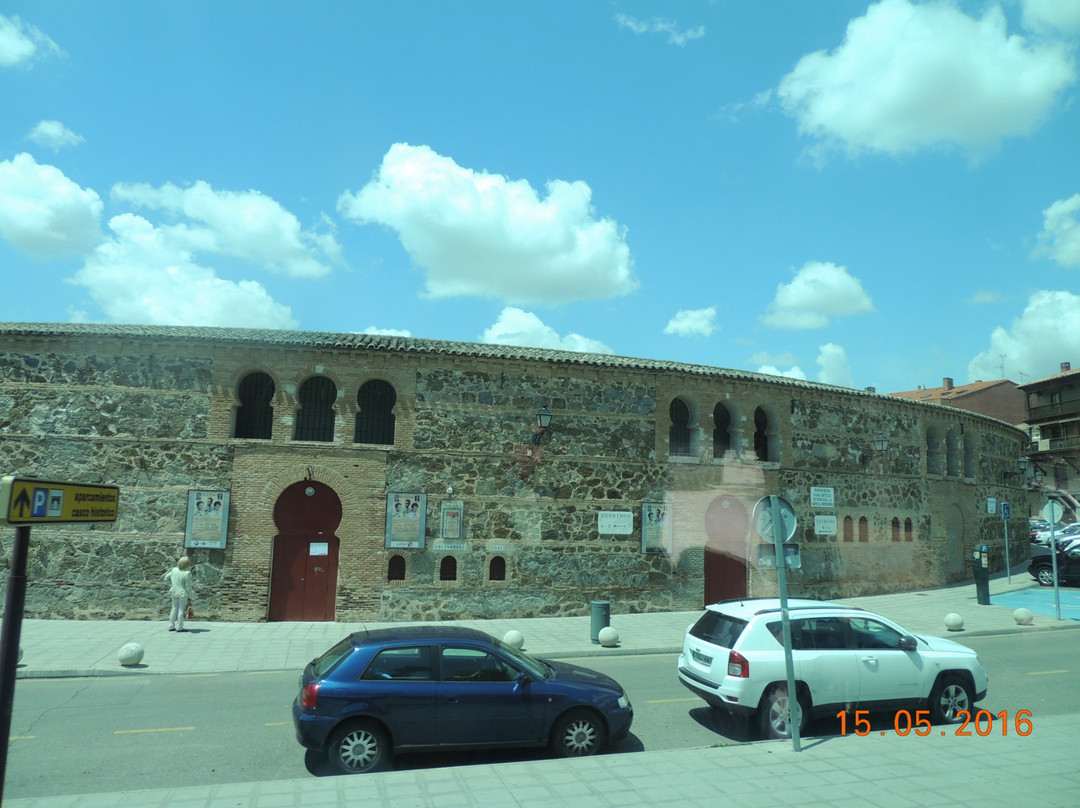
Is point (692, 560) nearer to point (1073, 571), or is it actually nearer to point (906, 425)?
point (906, 425)

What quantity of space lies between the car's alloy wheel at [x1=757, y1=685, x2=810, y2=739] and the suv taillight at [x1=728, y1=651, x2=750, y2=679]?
0.41 m

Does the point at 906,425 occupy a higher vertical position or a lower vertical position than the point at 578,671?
higher

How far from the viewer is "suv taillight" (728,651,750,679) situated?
8469mm

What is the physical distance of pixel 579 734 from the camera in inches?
309

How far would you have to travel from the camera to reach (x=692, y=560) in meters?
19.5

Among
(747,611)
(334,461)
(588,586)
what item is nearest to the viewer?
(747,611)

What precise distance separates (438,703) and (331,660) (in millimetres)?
1293

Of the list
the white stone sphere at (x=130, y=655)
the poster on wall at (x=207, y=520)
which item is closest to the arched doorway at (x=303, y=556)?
the poster on wall at (x=207, y=520)

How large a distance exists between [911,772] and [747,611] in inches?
102

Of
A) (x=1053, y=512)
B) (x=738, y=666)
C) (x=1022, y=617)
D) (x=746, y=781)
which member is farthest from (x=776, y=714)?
(x=1053, y=512)

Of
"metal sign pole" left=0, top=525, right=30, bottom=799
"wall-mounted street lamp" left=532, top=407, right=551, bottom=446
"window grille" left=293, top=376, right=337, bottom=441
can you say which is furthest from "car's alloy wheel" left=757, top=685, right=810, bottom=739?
"window grille" left=293, top=376, right=337, bottom=441

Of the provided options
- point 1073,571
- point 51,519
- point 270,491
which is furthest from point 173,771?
point 1073,571

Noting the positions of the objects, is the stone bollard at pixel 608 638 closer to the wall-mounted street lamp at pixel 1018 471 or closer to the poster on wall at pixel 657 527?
the poster on wall at pixel 657 527
